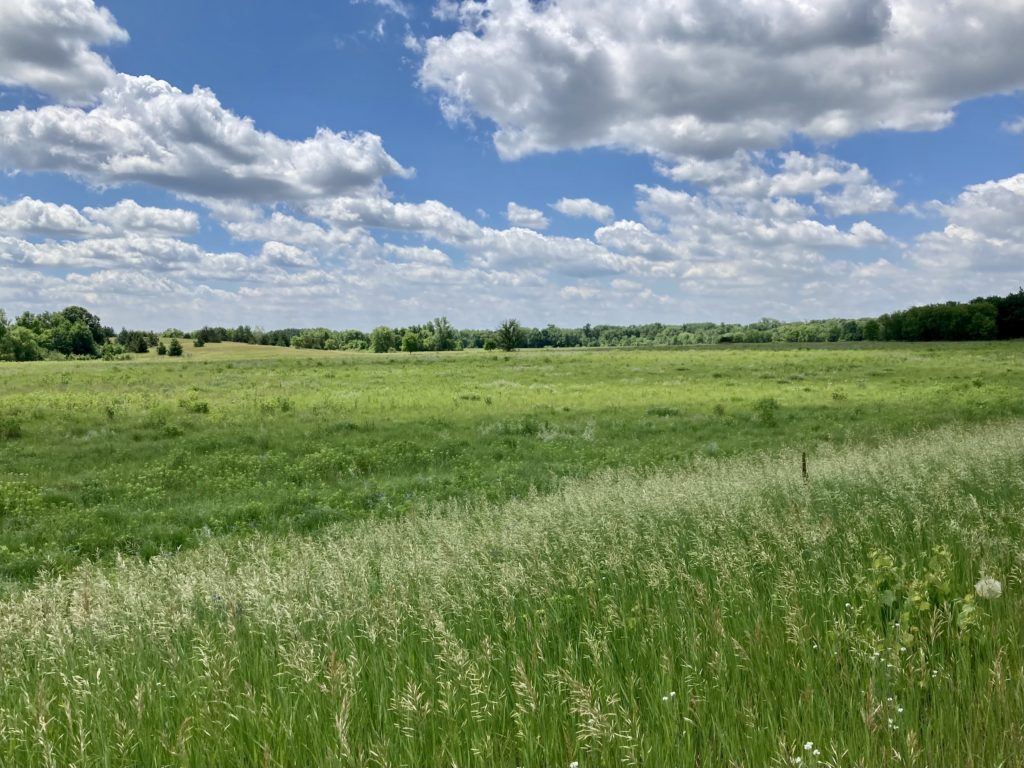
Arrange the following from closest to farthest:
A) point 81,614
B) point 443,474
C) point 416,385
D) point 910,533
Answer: point 81,614 < point 910,533 < point 443,474 < point 416,385

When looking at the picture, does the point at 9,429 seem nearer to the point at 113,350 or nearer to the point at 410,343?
the point at 410,343

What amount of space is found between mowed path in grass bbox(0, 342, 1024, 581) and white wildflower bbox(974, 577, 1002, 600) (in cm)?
1100

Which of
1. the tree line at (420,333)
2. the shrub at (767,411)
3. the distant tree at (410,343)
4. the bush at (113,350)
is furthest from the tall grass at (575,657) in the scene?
the bush at (113,350)

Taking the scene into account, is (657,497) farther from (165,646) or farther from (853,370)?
(853,370)

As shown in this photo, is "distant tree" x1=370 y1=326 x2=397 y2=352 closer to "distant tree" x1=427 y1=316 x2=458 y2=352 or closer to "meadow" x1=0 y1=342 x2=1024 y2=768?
"distant tree" x1=427 y1=316 x2=458 y2=352

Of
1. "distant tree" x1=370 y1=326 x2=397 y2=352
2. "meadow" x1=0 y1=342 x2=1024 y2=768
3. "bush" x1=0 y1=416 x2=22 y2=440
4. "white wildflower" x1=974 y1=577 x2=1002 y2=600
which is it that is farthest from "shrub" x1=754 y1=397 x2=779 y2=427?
"distant tree" x1=370 y1=326 x2=397 y2=352

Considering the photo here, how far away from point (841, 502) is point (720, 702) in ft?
17.4

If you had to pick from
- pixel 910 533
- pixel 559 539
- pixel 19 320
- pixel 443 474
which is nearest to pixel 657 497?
pixel 559 539

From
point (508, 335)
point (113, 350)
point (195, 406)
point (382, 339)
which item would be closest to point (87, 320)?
point (113, 350)

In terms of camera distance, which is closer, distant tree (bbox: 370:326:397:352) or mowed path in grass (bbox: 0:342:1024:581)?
mowed path in grass (bbox: 0:342:1024:581)

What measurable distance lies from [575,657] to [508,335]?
128698mm

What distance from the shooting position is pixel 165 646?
17.0ft

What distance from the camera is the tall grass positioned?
3.32 m

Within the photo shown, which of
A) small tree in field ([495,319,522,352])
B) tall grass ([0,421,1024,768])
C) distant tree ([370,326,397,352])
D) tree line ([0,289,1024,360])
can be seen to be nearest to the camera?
tall grass ([0,421,1024,768])
